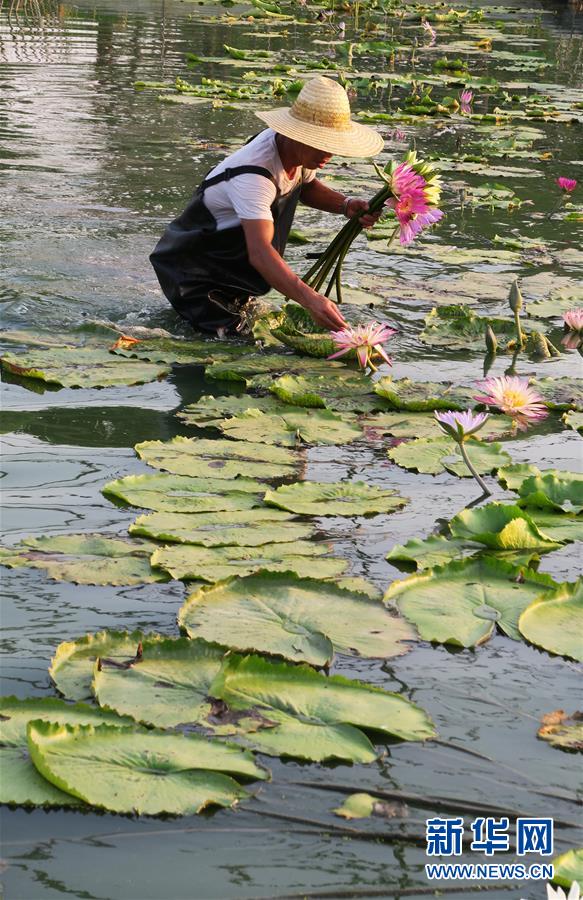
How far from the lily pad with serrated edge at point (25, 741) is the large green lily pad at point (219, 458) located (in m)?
1.15

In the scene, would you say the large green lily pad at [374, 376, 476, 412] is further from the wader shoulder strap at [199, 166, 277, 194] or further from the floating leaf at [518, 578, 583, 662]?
the floating leaf at [518, 578, 583, 662]

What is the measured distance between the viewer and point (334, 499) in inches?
116

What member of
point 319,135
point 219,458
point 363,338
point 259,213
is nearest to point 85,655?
point 219,458

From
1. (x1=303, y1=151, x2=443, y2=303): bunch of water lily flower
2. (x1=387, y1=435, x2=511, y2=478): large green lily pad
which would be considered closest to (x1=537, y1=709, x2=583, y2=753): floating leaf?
(x1=387, y1=435, x2=511, y2=478): large green lily pad

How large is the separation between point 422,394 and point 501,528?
114 cm

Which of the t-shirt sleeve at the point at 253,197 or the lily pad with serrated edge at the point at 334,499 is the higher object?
the t-shirt sleeve at the point at 253,197

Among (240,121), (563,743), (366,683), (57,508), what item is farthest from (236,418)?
(240,121)

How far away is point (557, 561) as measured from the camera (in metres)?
2.75

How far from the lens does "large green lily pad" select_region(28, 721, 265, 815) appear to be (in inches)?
69.2

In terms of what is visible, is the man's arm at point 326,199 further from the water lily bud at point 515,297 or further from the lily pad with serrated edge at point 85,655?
the lily pad with serrated edge at point 85,655

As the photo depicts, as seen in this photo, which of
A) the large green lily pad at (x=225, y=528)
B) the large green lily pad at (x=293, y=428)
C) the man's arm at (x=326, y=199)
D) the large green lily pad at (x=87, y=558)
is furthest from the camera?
the man's arm at (x=326, y=199)

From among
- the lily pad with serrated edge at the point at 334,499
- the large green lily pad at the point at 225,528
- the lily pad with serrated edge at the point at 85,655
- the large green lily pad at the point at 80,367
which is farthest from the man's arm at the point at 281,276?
the lily pad with serrated edge at the point at 85,655

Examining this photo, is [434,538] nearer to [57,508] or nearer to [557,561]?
[557,561]

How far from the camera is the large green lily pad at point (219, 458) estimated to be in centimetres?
308
